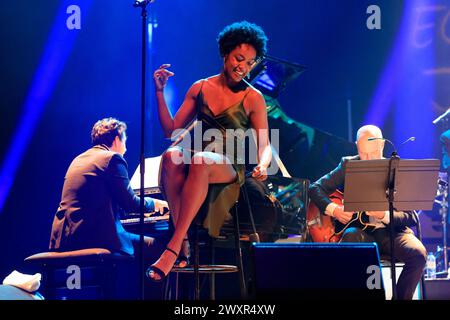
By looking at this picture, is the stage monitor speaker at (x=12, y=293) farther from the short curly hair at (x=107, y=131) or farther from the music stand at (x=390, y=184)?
the music stand at (x=390, y=184)

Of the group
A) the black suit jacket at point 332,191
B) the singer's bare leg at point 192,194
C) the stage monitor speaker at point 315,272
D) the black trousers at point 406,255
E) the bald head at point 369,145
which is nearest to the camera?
the stage monitor speaker at point 315,272

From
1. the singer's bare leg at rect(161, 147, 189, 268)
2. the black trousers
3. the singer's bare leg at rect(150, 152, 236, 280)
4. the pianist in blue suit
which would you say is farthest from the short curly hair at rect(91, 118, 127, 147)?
the black trousers

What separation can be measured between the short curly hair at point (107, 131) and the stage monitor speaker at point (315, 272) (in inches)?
120

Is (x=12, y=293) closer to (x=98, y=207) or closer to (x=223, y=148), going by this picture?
(x=98, y=207)

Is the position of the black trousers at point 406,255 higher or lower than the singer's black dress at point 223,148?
lower

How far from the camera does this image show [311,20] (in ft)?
25.6

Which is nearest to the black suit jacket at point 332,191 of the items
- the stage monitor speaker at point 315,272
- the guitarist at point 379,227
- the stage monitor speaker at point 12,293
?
the guitarist at point 379,227

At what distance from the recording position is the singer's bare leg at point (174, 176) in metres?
3.92

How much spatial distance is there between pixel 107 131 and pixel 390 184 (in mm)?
2646

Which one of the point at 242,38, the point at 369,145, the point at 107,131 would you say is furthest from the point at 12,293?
the point at 369,145

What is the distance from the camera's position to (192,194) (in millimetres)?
3822

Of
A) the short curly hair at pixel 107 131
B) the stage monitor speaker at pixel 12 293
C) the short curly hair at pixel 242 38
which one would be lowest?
the stage monitor speaker at pixel 12 293

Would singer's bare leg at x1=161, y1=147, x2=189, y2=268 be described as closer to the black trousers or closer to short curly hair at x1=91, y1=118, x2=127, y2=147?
the black trousers

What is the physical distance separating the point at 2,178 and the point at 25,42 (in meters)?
1.28
